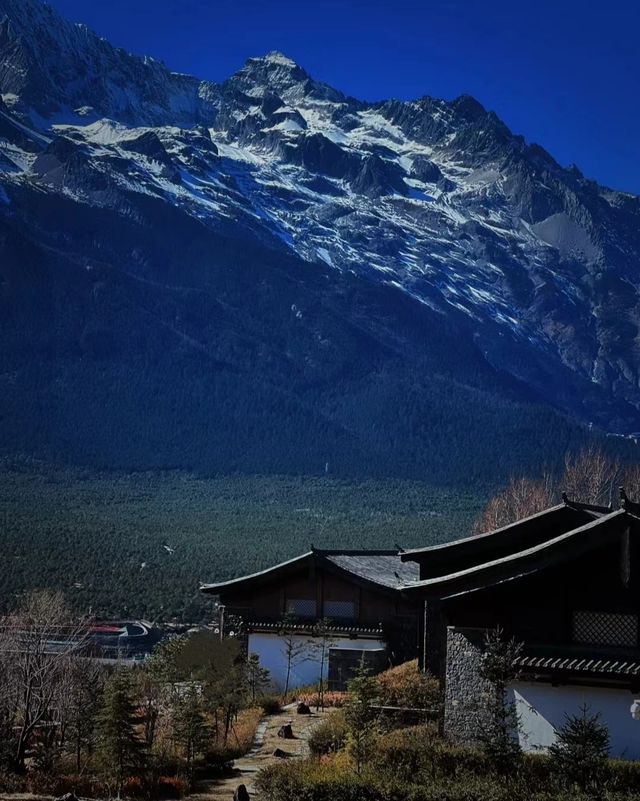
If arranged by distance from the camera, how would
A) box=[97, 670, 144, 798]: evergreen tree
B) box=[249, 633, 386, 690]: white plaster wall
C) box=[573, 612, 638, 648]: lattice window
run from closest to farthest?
box=[97, 670, 144, 798]: evergreen tree, box=[573, 612, 638, 648]: lattice window, box=[249, 633, 386, 690]: white plaster wall

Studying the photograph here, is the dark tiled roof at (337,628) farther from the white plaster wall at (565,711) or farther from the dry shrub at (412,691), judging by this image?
the white plaster wall at (565,711)

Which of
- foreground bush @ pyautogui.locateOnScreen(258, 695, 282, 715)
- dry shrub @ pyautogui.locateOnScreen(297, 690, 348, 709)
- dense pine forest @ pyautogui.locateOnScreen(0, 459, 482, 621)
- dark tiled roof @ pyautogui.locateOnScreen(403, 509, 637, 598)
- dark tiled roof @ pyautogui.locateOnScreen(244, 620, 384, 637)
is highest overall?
dense pine forest @ pyautogui.locateOnScreen(0, 459, 482, 621)

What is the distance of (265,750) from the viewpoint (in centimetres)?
2902

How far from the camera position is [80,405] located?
7288 inches

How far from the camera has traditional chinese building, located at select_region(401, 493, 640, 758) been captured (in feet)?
81.4

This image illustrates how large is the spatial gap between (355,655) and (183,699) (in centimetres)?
921

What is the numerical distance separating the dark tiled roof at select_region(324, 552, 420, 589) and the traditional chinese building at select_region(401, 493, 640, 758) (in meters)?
15.2

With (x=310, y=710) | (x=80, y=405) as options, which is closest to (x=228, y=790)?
(x=310, y=710)

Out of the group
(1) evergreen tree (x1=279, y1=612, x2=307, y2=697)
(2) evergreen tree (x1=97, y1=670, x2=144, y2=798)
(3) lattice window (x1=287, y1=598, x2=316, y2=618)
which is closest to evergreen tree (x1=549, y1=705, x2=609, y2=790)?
(2) evergreen tree (x1=97, y1=670, x2=144, y2=798)

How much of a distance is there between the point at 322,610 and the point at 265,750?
14262 mm

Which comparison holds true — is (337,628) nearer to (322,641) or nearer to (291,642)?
(322,641)

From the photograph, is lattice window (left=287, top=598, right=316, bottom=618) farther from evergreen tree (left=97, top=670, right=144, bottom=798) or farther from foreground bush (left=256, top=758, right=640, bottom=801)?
foreground bush (left=256, top=758, right=640, bottom=801)

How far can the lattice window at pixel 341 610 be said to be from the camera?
4281 centimetres

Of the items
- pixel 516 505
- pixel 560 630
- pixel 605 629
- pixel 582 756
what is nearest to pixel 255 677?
pixel 560 630
